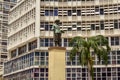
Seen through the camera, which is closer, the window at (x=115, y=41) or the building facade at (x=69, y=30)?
the building facade at (x=69, y=30)

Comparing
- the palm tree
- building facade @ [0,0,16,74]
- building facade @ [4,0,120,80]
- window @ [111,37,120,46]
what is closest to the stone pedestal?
the palm tree

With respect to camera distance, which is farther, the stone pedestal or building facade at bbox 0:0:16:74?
building facade at bbox 0:0:16:74

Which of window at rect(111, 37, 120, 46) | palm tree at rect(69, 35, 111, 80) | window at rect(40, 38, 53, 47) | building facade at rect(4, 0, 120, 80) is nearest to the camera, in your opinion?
palm tree at rect(69, 35, 111, 80)

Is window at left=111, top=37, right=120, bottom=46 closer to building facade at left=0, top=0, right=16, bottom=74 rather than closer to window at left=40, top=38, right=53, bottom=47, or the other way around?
window at left=40, top=38, right=53, bottom=47

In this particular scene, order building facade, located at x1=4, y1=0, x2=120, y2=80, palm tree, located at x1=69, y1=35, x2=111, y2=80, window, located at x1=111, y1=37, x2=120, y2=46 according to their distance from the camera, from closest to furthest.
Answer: palm tree, located at x1=69, y1=35, x2=111, y2=80, building facade, located at x1=4, y1=0, x2=120, y2=80, window, located at x1=111, y1=37, x2=120, y2=46

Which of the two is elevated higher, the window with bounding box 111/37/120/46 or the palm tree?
the window with bounding box 111/37/120/46

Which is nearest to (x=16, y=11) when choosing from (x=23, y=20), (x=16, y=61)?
(x=23, y=20)

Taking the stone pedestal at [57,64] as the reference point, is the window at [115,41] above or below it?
above

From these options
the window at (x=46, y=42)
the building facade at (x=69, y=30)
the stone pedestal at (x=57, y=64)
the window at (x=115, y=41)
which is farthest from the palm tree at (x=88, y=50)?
the window at (x=46, y=42)

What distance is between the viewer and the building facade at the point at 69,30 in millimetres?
74312

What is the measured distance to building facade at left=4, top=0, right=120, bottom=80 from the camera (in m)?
74.3

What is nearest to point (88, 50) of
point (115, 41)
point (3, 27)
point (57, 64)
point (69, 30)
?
point (57, 64)

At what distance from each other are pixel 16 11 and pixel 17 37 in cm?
656

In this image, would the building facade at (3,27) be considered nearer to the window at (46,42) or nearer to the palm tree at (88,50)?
the window at (46,42)
